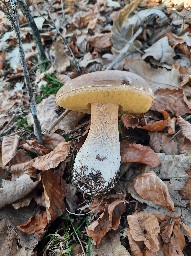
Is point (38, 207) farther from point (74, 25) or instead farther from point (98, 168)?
point (74, 25)

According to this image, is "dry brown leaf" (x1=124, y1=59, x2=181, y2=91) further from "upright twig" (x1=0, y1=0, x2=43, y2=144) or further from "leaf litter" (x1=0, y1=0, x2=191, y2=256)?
"upright twig" (x1=0, y1=0, x2=43, y2=144)

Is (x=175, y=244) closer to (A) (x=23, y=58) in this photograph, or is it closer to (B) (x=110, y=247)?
(B) (x=110, y=247)

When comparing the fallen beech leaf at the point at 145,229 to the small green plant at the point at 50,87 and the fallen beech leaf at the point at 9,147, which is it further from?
the small green plant at the point at 50,87

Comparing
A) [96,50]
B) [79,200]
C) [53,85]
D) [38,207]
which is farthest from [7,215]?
[96,50]

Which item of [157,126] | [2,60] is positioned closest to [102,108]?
[157,126]

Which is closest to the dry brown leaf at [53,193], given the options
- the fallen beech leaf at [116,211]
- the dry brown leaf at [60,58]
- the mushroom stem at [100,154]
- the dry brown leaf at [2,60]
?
the mushroom stem at [100,154]

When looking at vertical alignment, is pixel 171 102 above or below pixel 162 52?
below
